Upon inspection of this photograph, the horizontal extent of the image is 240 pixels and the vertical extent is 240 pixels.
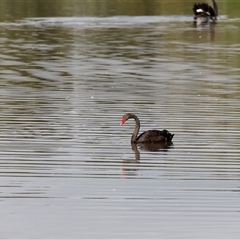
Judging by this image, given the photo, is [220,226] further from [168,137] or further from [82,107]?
[82,107]

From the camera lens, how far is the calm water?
12133mm

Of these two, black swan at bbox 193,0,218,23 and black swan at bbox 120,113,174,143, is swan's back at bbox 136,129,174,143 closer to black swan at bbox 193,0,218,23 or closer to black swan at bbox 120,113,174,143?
black swan at bbox 120,113,174,143

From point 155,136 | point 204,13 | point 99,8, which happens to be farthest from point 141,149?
point 99,8

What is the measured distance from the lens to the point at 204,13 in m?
47.2

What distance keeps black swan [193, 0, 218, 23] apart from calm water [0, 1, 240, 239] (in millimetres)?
12210

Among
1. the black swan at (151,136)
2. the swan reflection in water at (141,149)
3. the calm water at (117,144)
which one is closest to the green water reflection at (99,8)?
the calm water at (117,144)

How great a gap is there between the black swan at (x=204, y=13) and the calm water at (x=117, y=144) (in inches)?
481

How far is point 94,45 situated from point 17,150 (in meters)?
20.2

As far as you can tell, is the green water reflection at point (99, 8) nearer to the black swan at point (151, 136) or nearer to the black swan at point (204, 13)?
the black swan at point (204, 13)

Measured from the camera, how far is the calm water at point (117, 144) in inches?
478

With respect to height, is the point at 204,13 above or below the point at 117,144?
below

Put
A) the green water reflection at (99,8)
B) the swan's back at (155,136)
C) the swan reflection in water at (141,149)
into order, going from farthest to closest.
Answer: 1. the green water reflection at (99,8)
2. the swan's back at (155,136)
3. the swan reflection in water at (141,149)

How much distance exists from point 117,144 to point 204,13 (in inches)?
1201

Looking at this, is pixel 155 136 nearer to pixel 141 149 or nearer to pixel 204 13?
pixel 141 149
